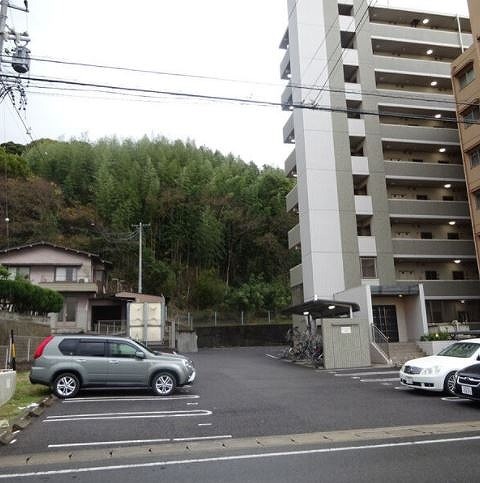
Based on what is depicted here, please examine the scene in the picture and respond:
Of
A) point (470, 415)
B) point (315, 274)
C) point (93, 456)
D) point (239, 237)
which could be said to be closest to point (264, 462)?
point (93, 456)

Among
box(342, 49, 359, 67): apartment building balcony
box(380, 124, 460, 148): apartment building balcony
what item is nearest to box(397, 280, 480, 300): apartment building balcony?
box(380, 124, 460, 148): apartment building balcony

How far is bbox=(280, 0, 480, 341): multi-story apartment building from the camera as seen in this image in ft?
91.4

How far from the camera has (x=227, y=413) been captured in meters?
9.12

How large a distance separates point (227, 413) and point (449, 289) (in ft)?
74.9

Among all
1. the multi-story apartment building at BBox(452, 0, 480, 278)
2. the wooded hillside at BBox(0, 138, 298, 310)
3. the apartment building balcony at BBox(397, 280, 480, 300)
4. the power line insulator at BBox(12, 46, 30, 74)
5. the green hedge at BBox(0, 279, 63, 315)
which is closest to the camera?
the power line insulator at BBox(12, 46, 30, 74)

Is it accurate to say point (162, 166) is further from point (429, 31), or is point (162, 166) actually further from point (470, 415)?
point (470, 415)

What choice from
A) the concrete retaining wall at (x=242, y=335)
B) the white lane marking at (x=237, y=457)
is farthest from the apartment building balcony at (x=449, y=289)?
the white lane marking at (x=237, y=457)

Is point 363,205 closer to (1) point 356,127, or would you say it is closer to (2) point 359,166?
(2) point 359,166

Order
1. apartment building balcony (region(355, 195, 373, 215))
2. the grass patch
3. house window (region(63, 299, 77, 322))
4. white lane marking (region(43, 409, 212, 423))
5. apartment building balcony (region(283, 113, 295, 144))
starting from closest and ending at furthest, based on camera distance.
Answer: white lane marking (region(43, 409, 212, 423))
the grass patch
apartment building balcony (region(355, 195, 373, 215))
apartment building balcony (region(283, 113, 295, 144))
house window (region(63, 299, 77, 322))

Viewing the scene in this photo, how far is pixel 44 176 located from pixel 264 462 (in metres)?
40.6

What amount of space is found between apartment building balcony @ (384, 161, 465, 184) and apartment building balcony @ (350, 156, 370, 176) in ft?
4.43

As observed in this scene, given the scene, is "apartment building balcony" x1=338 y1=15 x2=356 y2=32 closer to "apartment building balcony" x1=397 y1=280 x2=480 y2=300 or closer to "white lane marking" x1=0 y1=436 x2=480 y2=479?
"apartment building balcony" x1=397 y1=280 x2=480 y2=300

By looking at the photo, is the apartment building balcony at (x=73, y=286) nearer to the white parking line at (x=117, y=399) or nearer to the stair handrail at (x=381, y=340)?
the stair handrail at (x=381, y=340)

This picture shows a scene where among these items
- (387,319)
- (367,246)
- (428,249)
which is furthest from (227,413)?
(428,249)
